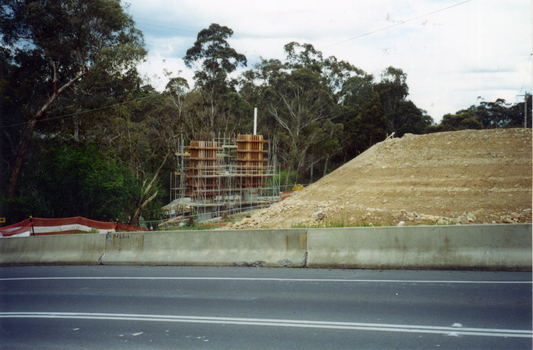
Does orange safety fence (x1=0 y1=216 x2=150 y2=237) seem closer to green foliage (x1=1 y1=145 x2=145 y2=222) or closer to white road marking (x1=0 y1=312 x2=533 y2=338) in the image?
white road marking (x1=0 y1=312 x2=533 y2=338)

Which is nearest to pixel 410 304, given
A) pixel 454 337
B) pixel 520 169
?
pixel 454 337

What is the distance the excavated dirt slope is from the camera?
1902cm

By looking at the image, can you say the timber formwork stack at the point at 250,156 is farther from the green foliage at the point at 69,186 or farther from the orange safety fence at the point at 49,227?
the orange safety fence at the point at 49,227

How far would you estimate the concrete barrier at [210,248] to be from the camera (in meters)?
10.6

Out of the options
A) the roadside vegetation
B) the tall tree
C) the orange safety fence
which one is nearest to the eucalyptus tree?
the roadside vegetation

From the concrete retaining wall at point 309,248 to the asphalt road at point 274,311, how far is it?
1.16 ft

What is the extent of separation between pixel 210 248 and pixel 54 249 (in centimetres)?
489

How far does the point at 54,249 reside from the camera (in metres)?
13.1

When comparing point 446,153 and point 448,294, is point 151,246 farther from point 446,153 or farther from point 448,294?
point 446,153

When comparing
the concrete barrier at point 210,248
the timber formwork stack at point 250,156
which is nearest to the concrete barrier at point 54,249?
the concrete barrier at point 210,248

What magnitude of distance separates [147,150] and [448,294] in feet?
135

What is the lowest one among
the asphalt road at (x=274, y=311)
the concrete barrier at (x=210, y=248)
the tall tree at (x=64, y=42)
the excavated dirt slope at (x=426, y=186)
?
the asphalt road at (x=274, y=311)

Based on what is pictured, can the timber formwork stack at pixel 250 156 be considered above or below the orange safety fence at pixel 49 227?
above

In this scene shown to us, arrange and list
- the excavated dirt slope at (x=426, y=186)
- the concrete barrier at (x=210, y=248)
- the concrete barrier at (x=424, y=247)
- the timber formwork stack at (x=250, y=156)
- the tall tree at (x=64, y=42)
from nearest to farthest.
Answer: the concrete barrier at (x=424, y=247) < the concrete barrier at (x=210, y=248) < the excavated dirt slope at (x=426, y=186) < the tall tree at (x=64, y=42) < the timber formwork stack at (x=250, y=156)
